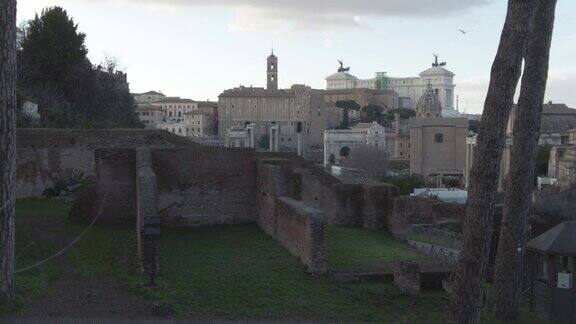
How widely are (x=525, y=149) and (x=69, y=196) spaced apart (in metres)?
14.7

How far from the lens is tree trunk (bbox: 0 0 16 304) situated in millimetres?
9438

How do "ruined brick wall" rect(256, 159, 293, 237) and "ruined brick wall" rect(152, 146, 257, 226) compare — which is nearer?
"ruined brick wall" rect(256, 159, 293, 237)

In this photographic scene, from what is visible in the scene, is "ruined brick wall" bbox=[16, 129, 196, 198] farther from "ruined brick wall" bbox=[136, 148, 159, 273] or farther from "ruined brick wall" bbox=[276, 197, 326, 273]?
"ruined brick wall" bbox=[276, 197, 326, 273]

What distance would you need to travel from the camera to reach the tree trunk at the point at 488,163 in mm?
8047

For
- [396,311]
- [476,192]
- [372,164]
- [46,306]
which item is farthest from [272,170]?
[372,164]

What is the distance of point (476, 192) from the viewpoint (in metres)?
8.16

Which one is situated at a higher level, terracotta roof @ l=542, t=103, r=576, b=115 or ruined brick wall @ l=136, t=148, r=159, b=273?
terracotta roof @ l=542, t=103, r=576, b=115

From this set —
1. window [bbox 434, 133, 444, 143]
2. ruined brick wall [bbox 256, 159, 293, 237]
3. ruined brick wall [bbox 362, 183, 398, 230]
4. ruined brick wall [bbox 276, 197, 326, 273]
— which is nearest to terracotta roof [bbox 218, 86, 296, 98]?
window [bbox 434, 133, 444, 143]

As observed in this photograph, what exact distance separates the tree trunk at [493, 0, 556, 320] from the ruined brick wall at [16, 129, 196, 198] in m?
13.7

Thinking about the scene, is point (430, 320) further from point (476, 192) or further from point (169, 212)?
point (169, 212)

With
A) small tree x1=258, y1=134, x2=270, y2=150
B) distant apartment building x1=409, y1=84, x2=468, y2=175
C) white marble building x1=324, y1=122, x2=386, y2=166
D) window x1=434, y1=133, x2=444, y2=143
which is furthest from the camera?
small tree x1=258, y1=134, x2=270, y2=150

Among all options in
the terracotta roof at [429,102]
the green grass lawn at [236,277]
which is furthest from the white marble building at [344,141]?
the green grass lawn at [236,277]

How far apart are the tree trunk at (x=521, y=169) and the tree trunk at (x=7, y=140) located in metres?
7.44

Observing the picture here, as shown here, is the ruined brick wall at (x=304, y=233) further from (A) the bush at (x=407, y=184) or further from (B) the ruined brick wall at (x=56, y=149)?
(A) the bush at (x=407, y=184)
